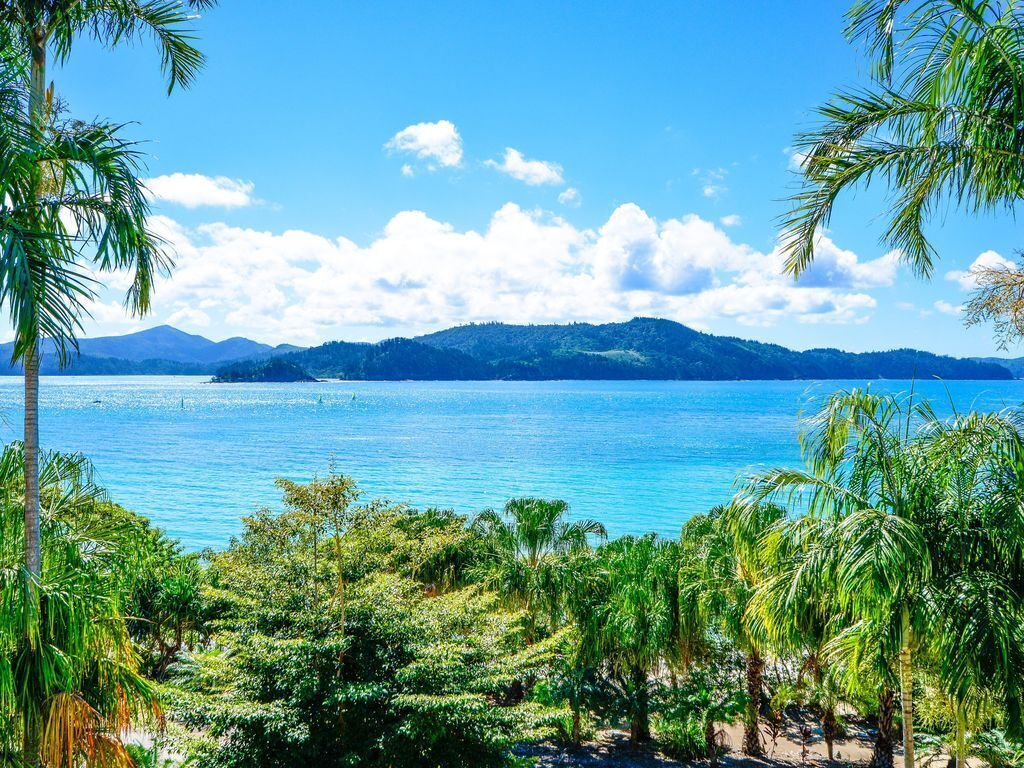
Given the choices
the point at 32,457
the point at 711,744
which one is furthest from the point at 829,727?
the point at 32,457

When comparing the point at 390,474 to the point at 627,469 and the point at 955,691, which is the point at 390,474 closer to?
the point at 627,469

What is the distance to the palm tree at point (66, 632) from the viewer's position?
19.4 feet

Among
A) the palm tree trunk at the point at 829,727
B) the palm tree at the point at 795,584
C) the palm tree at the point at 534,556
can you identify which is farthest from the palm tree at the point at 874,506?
the palm tree at the point at 534,556

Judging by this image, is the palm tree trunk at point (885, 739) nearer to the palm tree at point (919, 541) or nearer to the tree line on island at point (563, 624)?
the tree line on island at point (563, 624)

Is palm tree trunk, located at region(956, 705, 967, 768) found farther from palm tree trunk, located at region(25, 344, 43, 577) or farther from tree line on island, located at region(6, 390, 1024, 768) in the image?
palm tree trunk, located at region(25, 344, 43, 577)

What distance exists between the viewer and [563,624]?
53.6ft

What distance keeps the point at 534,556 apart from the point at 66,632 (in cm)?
1285

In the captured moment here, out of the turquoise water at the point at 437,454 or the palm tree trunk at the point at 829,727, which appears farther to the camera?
the turquoise water at the point at 437,454

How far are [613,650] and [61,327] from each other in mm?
14187

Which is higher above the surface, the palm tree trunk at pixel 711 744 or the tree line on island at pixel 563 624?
the tree line on island at pixel 563 624

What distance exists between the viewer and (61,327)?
4.96 m

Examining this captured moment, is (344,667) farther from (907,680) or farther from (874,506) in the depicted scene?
(874,506)

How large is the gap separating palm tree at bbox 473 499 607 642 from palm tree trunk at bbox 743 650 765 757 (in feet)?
15.5

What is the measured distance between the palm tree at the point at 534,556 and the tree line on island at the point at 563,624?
7 cm
